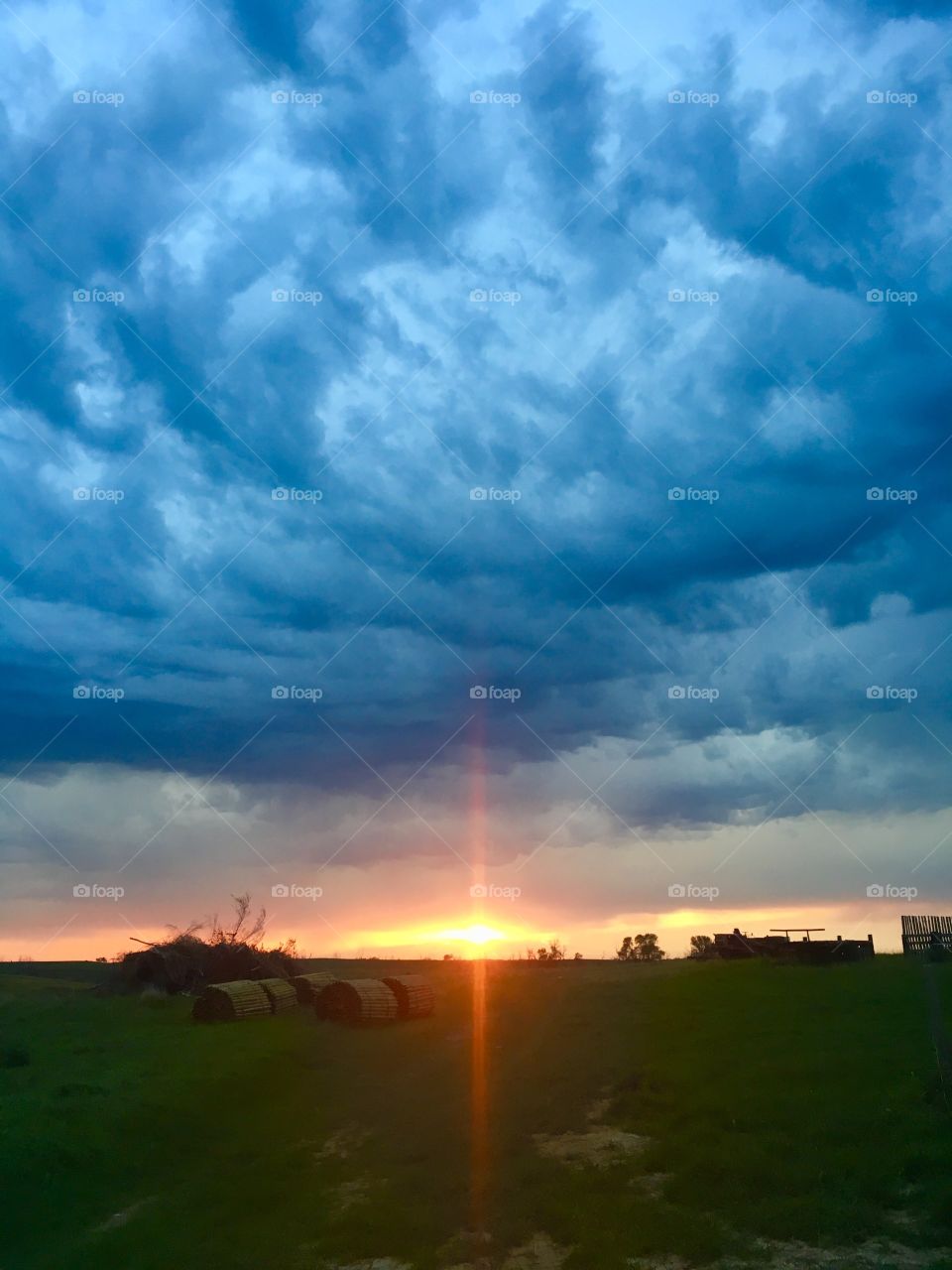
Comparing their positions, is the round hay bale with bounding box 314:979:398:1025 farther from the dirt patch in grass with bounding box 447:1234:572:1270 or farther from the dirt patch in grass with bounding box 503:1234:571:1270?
the dirt patch in grass with bounding box 447:1234:572:1270

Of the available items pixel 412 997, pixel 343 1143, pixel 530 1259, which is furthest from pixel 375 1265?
pixel 412 997

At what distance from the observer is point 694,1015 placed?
30328 millimetres

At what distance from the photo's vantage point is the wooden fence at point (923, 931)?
42.5 metres

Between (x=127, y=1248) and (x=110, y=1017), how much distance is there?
79.9 ft

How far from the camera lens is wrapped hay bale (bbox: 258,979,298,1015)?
1542 inches

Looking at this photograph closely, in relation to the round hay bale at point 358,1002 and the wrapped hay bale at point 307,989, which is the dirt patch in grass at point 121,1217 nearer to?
the round hay bale at point 358,1002

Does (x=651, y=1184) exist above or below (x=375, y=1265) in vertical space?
above

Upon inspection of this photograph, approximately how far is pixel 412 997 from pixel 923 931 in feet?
75.5

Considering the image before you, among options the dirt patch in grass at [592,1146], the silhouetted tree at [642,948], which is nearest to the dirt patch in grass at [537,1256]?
the dirt patch in grass at [592,1146]

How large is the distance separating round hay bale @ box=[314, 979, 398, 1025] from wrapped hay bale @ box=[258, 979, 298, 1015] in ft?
7.32

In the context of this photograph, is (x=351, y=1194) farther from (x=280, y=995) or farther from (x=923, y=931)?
(x=923, y=931)

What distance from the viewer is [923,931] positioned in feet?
141

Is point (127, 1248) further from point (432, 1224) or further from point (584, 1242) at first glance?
point (584, 1242)

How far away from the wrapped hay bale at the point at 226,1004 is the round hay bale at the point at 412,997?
17.3ft
